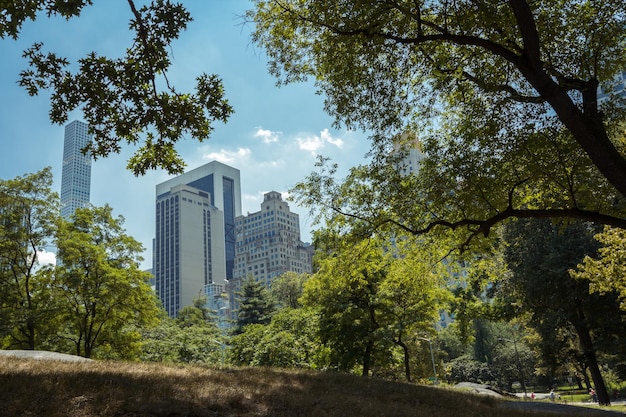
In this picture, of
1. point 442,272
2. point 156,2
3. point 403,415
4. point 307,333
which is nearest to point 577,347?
point 307,333

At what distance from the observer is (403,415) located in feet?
28.8

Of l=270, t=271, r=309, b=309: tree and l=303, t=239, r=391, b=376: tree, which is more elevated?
l=270, t=271, r=309, b=309: tree

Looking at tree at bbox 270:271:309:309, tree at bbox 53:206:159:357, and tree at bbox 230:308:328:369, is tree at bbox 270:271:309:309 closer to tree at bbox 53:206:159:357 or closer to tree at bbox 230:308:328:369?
tree at bbox 230:308:328:369

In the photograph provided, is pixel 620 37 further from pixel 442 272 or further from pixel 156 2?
pixel 156 2

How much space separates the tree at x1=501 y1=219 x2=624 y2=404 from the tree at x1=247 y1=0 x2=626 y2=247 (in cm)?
1489

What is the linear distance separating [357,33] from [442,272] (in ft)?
34.7

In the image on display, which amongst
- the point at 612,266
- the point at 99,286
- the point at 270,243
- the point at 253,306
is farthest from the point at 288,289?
the point at 270,243

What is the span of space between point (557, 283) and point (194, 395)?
2486cm

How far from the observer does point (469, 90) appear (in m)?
13.2

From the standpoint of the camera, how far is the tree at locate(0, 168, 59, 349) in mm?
26516

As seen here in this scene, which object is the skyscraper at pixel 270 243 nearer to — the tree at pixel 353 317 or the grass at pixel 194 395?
the tree at pixel 353 317

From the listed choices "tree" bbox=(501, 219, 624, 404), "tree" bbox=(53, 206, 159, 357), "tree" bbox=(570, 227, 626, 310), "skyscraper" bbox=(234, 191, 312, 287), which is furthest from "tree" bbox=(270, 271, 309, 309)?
"skyscraper" bbox=(234, 191, 312, 287)

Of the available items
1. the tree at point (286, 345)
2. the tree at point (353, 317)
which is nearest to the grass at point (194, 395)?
the tree at point (353, 317)

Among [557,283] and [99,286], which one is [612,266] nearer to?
[557,283]
